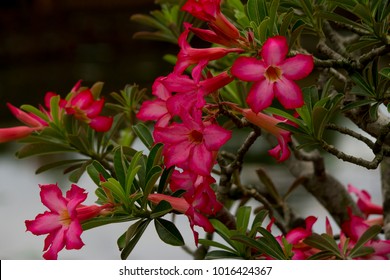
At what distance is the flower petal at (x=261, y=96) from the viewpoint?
0.63 m

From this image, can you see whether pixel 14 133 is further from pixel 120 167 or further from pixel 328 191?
pixel 328 191

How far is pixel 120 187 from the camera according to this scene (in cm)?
68

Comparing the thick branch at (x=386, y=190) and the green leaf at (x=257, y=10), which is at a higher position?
the thick branch at (x=386, y=190)

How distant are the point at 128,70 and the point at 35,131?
12.3 feet

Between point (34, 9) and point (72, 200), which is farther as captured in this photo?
point (34, 9)

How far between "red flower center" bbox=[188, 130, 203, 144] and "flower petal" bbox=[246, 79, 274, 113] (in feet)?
0.18

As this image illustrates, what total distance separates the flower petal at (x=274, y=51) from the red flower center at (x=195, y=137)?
0.09m

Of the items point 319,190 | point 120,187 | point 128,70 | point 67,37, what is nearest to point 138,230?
point 120,187

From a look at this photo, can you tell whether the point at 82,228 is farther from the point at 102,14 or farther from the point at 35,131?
the point at 102,14

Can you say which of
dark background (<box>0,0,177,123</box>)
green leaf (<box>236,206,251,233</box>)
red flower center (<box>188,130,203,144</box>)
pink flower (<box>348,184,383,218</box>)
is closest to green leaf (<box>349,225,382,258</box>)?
green leaf (<box>236,206,251,233</box>)

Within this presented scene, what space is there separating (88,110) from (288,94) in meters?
0.36

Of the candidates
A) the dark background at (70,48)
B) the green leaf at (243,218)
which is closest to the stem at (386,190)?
the green leaf at (243,218)

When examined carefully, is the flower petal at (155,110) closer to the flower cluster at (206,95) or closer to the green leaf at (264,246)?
the flower cluster at (206,95)

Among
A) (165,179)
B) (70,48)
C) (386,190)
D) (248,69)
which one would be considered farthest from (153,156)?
(70,48)
